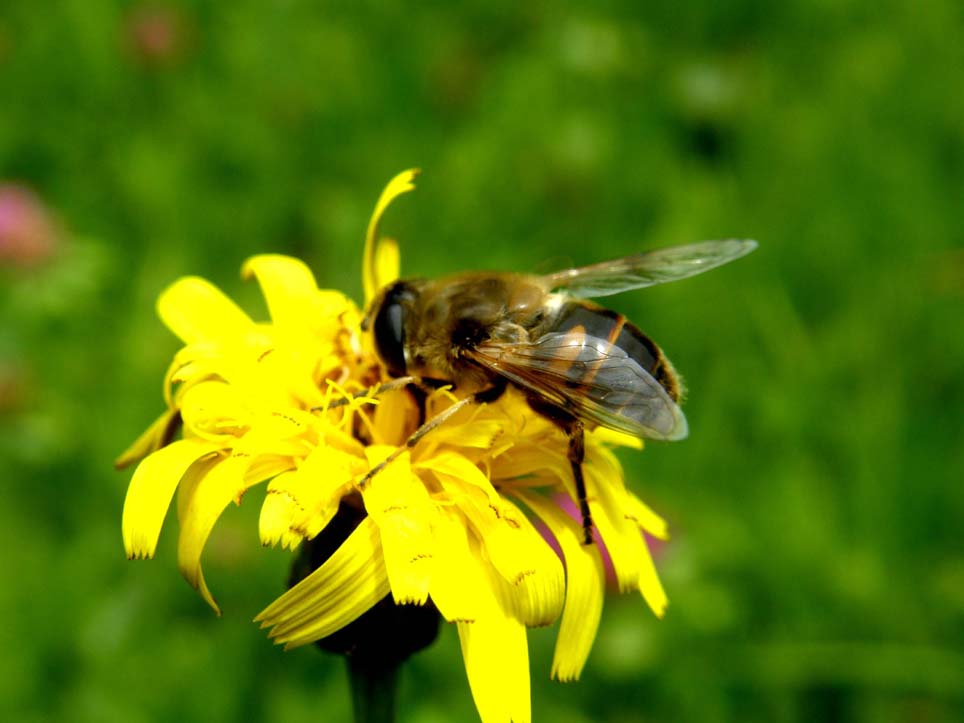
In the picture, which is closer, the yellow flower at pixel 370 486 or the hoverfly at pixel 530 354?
the yellow flower at pixel 370 486

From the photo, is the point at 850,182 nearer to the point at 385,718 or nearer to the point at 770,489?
the point at 770,489

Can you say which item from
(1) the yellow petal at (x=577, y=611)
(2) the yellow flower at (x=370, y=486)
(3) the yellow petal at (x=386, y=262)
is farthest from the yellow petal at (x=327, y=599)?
(3) the yellow petal at (x=386, y=262)

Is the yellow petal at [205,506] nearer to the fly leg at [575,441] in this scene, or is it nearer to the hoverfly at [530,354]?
the hoverfly at [530,354]

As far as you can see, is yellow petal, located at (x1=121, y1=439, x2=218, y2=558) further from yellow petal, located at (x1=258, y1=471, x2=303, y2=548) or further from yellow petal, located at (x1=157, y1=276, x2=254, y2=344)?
yellow petal, located at (x1=157, y1=276, x2=254, y2=344)

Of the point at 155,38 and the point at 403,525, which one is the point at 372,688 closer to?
the point at 403,525

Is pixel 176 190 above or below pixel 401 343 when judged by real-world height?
above

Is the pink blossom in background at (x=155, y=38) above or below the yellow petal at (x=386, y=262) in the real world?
above

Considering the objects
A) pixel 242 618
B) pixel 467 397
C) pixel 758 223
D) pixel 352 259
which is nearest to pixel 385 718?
pixel 467 397

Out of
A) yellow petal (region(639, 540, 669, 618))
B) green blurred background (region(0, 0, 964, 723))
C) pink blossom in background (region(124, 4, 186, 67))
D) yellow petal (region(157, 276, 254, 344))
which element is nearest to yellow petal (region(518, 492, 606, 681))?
yellow petal (region(639, 540, 669, 618))
